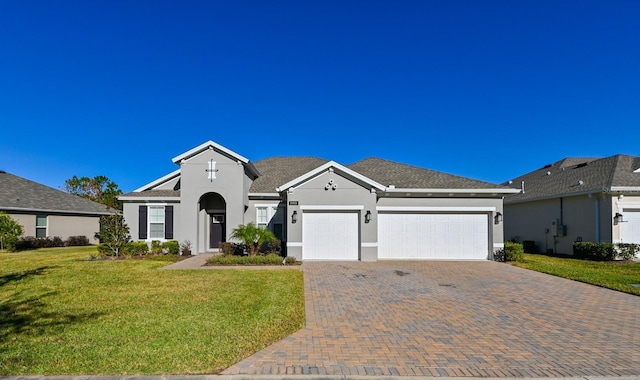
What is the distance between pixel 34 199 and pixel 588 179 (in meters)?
36.3

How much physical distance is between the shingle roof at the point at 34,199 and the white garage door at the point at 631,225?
35.0 metres

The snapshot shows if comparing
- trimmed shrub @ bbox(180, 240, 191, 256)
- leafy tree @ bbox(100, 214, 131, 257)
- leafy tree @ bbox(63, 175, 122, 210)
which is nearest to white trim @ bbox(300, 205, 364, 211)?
trimmed shrub @ bbox(180, 240, 191, 256)

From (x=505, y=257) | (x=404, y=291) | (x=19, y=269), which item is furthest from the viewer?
(x=505, y=257)

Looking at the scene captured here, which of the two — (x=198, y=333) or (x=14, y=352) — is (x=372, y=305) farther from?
(x=14, y=352)

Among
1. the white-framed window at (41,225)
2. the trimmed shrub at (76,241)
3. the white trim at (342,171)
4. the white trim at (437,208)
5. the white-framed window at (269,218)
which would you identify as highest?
the white trim at (342,171)

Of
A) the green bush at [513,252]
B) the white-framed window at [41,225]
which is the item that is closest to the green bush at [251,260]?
the green bush at [513,252]

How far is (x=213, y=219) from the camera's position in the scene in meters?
19.4

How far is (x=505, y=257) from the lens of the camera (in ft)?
50.5

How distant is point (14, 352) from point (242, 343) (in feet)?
10.8

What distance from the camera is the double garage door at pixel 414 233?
50.0 ft

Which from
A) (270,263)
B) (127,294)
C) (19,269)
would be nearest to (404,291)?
(270,263)

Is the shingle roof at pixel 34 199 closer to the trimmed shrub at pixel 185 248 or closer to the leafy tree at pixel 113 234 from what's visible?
the leafy tree at pixel 113 234

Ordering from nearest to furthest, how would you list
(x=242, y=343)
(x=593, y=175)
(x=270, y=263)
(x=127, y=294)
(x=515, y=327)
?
1. (x=242, y=343)
2. (x=515, y=327)
3. (x=127, y=294)
4. (x=270, y=263)
5. (x=593, y=175)

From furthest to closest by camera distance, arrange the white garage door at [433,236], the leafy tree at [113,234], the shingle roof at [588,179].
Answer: the shingle roof at [588,179]
the leafy tree at [113,234]
the white garage door at [433,236]
